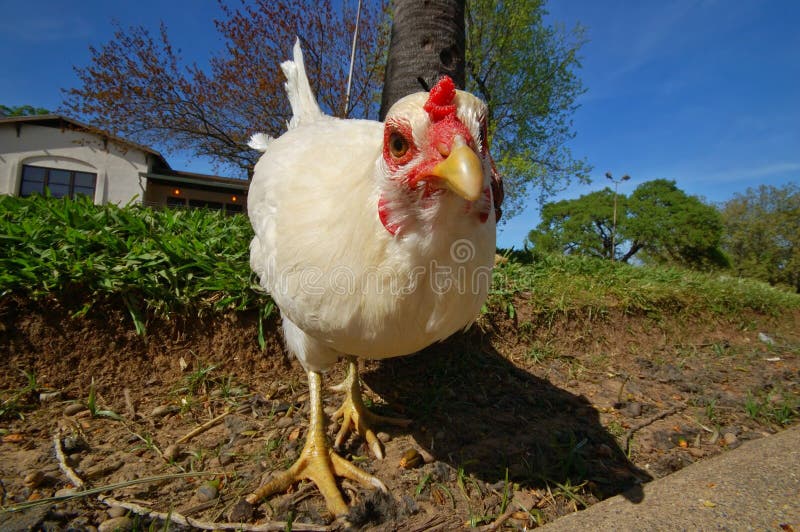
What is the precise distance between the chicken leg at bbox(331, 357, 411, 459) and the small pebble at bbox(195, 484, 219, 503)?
0.57 meters

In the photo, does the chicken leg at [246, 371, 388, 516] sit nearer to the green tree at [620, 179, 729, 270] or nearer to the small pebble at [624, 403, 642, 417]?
the small pebble at [624, 403, 642, 417]

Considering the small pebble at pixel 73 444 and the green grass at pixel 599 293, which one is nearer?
the small pebble at pixel 73 444

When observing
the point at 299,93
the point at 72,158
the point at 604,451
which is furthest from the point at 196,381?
the point at 72,158

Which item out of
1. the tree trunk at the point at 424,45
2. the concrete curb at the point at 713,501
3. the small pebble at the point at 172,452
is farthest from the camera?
the tree trunk at the point at 424,45

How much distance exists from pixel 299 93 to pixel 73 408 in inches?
99.0

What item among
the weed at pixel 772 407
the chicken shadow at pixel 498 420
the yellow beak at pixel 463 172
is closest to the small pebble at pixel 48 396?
the chicken shadow at pixel 498 420

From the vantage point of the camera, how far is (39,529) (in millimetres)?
1126

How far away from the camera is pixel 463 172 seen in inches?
33.8

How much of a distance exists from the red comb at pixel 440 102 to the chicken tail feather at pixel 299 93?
2.00 metres

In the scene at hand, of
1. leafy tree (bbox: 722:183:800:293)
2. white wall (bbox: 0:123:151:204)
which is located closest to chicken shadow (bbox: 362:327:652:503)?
white wall (bbox: 0:123:151:204)

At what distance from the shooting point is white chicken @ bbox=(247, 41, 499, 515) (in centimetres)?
99

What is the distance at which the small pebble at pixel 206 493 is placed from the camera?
1321 millimetres

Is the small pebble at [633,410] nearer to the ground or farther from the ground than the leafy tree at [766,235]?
nearer to the ground

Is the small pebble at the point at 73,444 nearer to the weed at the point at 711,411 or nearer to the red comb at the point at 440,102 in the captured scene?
the red comb at the point at 440,102
